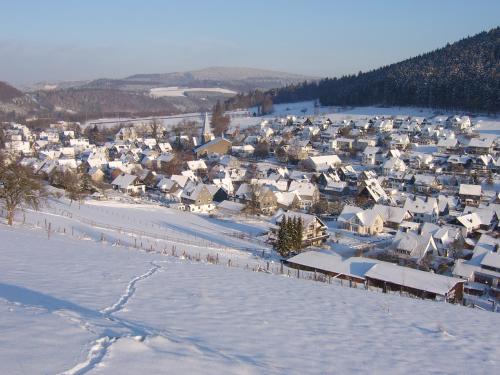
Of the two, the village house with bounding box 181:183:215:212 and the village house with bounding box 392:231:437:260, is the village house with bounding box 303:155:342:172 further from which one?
the village house with bounding box 392:231:437:260

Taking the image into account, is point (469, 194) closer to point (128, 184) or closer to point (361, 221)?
point (361, 221)

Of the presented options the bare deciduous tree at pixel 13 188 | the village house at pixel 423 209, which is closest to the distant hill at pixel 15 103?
the village house at pixel 423 209

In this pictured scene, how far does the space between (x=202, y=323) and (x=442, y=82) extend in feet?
199

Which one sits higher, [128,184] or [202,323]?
[202,323]

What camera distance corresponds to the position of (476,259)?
15328 millimetres

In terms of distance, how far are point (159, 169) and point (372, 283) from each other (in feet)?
89.9

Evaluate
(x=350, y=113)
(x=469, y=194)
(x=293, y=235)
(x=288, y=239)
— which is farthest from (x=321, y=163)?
(x=350, y=113)

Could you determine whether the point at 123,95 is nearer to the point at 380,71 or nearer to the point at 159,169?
the point at 380,71

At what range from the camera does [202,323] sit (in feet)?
15.2

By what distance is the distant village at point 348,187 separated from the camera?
14453 millimetres

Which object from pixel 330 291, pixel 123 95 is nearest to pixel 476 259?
pixel 330 291

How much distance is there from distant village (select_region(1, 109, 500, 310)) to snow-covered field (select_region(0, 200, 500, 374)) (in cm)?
480

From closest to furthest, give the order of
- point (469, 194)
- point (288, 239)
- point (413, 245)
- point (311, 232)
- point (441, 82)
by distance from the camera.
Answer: point (288, 239) < point (413, 245) < point (311, 232) < point (469, 194) < point (441, 82)

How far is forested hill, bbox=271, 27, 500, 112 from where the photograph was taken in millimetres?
54188
